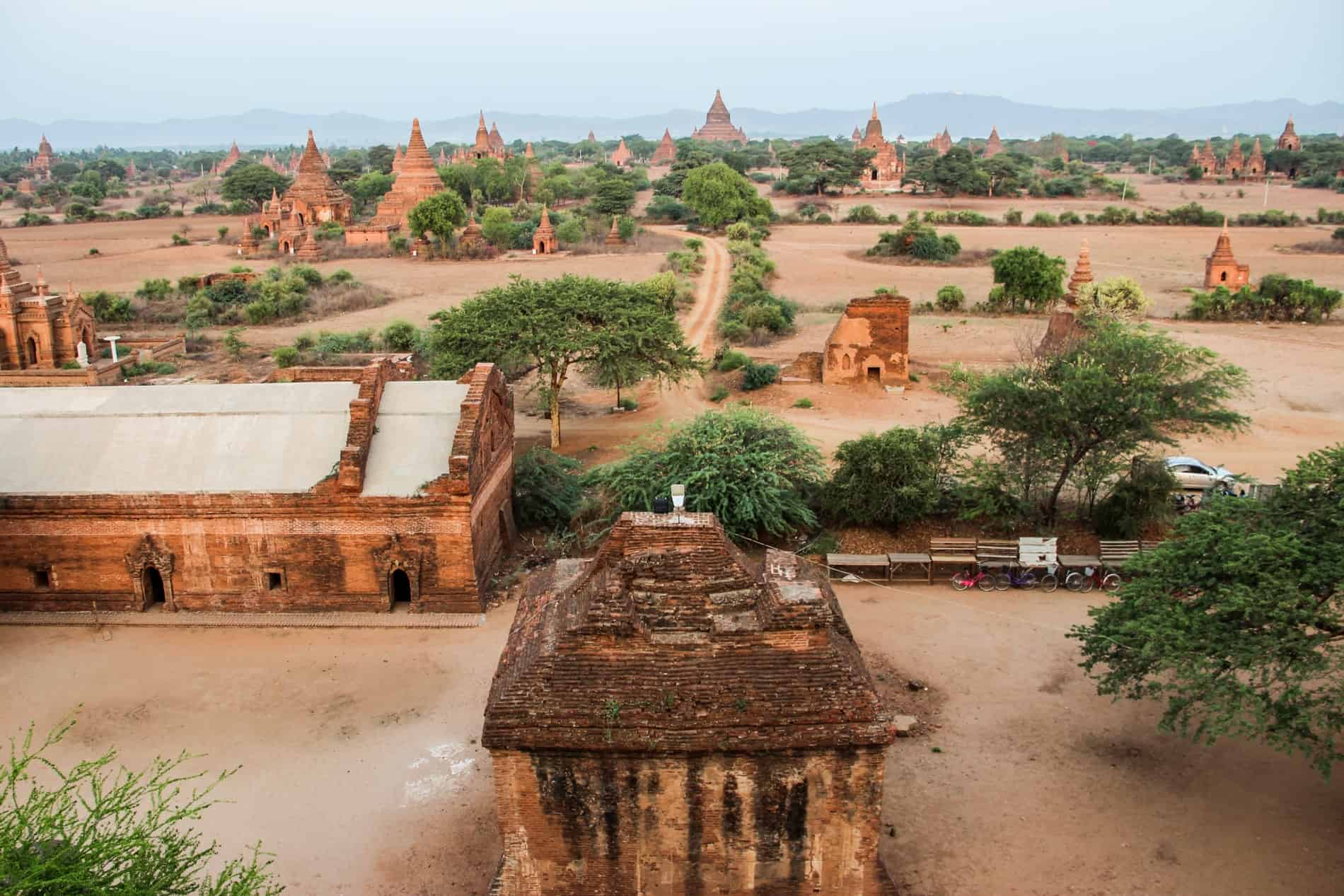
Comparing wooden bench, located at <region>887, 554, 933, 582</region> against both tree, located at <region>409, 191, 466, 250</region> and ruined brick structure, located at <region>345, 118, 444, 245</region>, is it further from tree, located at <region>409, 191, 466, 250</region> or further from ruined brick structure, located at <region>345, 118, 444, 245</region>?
ruined brick structure, located at <region>345, 118, 444, 245</region>

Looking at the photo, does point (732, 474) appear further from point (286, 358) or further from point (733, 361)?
point (286, 358)

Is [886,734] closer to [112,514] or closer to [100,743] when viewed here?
[100,743]

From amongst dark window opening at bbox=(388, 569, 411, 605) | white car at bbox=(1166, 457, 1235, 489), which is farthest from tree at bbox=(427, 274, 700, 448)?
white car at bbox=(1166, 457, 1235, 489)

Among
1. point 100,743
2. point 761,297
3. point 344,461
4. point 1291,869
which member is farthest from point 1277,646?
point 761,297

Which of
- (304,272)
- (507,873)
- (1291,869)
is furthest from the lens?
(304,272)

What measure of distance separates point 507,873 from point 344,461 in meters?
10.1

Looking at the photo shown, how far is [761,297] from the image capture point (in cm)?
4878

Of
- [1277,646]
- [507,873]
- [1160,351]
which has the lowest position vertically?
[507,873]

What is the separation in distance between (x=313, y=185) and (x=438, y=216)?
805 inches

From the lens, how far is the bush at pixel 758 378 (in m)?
35.9

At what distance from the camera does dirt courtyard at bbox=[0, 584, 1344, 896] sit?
13.3m

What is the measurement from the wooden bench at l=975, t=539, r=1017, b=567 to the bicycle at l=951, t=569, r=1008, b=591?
0.66 feet

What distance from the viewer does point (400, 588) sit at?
805 inches

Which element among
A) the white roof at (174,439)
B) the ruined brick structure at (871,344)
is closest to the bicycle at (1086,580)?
the white roof at (174,439)
